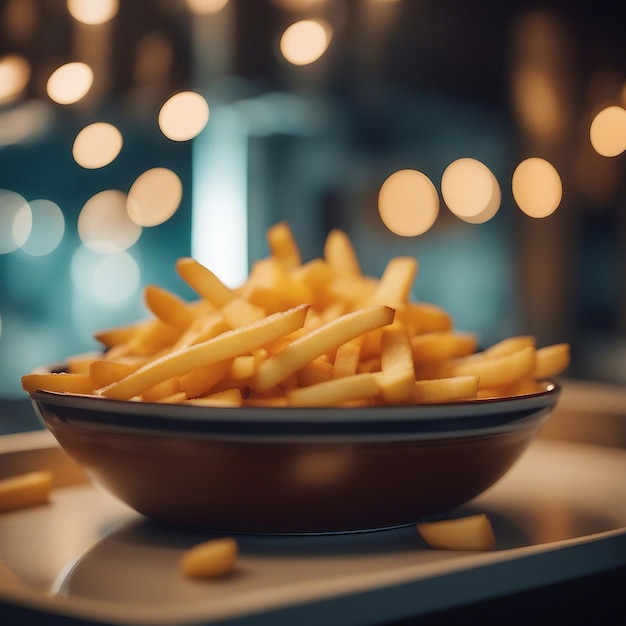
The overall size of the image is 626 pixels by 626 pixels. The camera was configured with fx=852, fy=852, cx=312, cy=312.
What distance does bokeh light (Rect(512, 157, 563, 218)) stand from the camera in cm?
521

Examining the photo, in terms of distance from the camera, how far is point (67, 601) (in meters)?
0.59

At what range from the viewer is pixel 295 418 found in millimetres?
734

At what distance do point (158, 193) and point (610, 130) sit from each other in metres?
3.33

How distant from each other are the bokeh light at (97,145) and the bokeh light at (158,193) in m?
0.30

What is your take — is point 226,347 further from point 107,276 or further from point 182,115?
point 107,276

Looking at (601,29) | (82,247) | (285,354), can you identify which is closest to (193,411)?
(285,354)

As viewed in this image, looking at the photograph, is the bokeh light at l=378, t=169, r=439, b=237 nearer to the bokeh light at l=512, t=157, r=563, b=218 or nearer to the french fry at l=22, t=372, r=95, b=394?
the bokeh light at l=512, t=157, r=563, b=218

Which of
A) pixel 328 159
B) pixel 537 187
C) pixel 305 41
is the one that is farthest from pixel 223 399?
pixel 328 159

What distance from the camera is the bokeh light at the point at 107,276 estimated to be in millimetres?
6614

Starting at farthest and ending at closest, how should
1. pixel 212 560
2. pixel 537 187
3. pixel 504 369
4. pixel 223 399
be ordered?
pixel 537 187 → pixel 504 369 → pixel 223 399 → pixel 212 560

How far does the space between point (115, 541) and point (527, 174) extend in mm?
5036

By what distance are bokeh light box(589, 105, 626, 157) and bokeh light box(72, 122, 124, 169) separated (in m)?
3.23

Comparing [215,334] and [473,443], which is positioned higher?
[215,334]

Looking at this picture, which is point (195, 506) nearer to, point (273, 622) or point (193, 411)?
point (193, 411)
